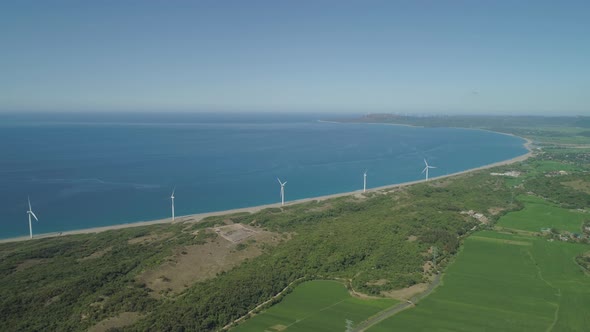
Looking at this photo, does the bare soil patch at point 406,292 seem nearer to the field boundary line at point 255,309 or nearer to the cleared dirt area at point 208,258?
the field boundary line at point 255,309

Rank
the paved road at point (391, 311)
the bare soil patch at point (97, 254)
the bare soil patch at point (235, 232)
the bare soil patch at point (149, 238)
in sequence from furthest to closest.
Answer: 1. the bare soil patch at point (149, 238)
2. the bare soil patch at point (235, 232)
3. the bare soil patch at point (97, 254)
4. the paved road at point (391, 311)

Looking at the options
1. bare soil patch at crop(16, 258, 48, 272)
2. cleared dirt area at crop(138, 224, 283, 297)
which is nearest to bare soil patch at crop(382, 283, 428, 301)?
cleared dirt area at crop(138, 224, 283, 297)

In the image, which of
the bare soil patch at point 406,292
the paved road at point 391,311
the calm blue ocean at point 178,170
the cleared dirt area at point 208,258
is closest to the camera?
the paved road at point 391,311

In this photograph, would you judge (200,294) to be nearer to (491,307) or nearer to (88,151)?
(491,307)

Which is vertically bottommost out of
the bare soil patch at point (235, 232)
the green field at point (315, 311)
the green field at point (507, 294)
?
the green field at point (315, 311)

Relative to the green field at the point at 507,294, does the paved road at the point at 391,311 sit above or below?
below

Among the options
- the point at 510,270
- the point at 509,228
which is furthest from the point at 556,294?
the point at 509,228

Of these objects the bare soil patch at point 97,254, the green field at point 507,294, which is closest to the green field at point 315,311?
the green field at point 507,294

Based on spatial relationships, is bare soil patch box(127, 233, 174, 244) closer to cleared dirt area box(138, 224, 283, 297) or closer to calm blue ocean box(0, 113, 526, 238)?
cleared dirt area box(138, 224, 283, 297)

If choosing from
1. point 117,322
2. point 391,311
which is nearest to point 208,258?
point 117,322

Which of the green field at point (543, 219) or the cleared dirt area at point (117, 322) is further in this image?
the green field at point (543, 219)
